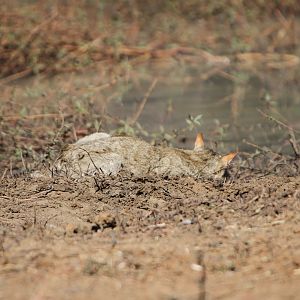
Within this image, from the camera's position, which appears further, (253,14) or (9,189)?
(253,14)

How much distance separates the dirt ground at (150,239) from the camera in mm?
3498

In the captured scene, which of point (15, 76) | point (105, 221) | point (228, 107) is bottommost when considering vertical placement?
point (228, 107)

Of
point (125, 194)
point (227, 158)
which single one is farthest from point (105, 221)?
point (227, 158)

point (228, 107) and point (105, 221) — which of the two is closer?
point (105, 221)

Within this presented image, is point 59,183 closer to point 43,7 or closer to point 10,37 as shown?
point 10,37

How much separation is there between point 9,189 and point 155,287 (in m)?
2.27

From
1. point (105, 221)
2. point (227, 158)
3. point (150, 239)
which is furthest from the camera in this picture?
point (227, 158)

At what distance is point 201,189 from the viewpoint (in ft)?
17.3

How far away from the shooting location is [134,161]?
18.4 feet

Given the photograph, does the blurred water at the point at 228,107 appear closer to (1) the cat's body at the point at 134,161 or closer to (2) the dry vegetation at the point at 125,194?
(2) the dry vegetation at the point at 125,194

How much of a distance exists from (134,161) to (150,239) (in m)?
1.52

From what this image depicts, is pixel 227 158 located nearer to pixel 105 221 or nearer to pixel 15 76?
pixel 105 221

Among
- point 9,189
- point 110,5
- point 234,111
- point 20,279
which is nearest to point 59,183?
point 9,189

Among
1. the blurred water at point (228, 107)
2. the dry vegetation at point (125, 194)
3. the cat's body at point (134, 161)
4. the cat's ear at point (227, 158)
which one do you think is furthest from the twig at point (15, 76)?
the cat's ear at point (227, 158)
